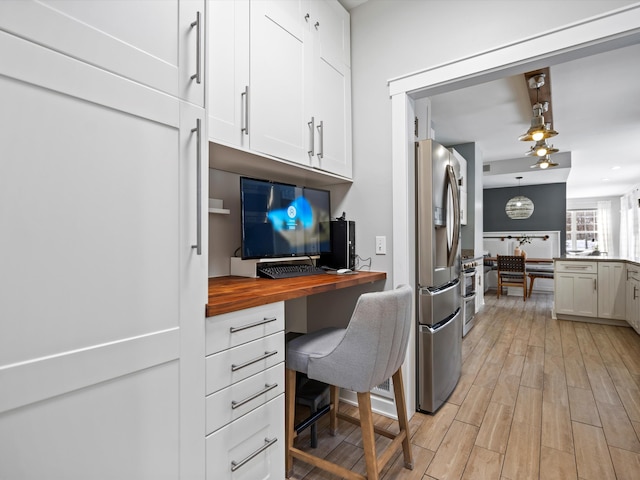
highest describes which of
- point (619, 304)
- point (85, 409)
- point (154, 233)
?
point (154, 233)

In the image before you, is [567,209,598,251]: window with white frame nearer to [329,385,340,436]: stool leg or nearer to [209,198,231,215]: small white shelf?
[329,385,340,436]: stool leg

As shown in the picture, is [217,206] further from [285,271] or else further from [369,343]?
[369,343]

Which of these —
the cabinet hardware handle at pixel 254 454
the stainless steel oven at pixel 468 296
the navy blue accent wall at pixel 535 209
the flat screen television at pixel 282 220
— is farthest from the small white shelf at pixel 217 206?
the navy blue accent wall at pixel 535 209

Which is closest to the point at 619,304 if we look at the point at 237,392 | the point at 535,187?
the point at 535,187

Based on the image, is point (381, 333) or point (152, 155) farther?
point (381, 333)

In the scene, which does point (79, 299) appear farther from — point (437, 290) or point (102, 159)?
point (437, 290)

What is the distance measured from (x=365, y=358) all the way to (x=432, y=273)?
38.7 inches

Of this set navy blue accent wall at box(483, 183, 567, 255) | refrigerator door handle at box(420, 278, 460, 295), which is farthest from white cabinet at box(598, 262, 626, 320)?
navy blue accent wall at box(483, 183, 567, 255)

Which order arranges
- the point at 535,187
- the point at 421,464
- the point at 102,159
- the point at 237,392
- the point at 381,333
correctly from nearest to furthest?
the point at 102,159 < the point at 237,392 < the point at 381,333 < the point at 421,464 < the point at 535,187

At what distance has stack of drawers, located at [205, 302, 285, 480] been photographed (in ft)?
3.77

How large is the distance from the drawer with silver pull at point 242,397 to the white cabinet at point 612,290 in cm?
497

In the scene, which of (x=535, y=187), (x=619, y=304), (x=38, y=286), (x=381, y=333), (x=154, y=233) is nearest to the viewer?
(x=38, y=286)

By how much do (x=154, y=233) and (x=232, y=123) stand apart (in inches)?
29.0

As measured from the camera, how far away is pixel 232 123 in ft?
5.00
